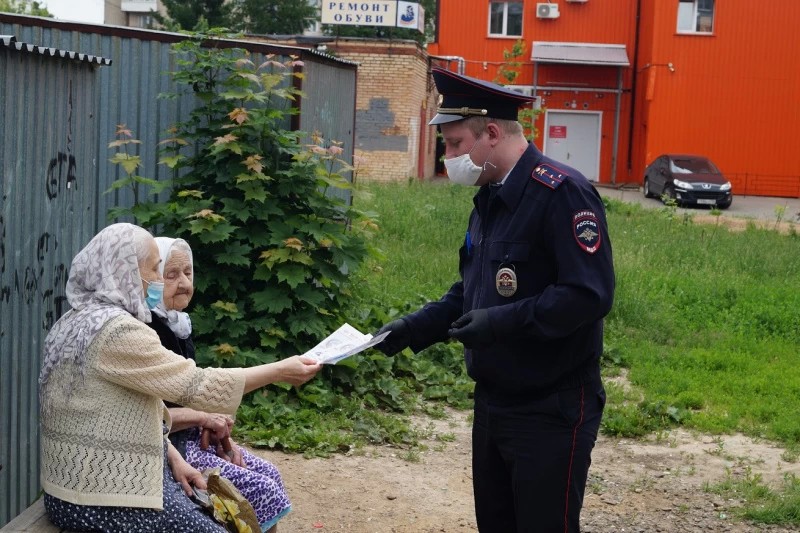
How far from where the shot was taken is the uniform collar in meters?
3.51

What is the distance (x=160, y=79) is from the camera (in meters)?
7.89

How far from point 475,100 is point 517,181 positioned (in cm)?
33

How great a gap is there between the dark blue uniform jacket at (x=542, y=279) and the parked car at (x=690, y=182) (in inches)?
972

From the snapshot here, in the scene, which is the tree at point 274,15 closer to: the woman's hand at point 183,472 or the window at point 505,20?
the window at point 505,20

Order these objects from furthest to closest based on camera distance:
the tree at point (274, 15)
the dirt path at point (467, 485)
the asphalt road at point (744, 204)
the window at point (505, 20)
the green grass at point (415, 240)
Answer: the tree at point (274, 15) → the window at point (505, 20) → the asphalt road at point (744, 204) → the green grass at point (415, 240) → the dirt path at point (467, 485)

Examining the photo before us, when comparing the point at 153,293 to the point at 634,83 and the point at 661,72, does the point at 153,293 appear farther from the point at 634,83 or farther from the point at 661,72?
the point at 634,83

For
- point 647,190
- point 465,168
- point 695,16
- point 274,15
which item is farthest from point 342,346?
point 274,15

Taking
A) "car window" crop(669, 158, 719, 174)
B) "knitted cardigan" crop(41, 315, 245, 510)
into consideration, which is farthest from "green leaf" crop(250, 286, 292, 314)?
"car window" crop(669, 158, 719, 174)

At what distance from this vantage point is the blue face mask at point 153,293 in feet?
11.7

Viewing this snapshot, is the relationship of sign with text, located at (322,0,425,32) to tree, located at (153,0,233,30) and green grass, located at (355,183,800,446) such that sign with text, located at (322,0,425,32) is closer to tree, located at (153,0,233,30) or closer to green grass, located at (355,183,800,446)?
tree, located at (153,0,233,30)

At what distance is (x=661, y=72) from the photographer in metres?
33.3

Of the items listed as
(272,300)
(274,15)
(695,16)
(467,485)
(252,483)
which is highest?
(274,15)

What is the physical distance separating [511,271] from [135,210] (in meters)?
4.43

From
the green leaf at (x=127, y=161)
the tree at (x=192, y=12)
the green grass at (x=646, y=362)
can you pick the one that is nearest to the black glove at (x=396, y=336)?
the green grass at (x=646, y=362)
